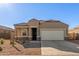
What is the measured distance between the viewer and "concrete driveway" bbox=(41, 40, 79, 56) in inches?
749

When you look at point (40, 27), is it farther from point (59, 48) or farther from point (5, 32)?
point (5, 32)

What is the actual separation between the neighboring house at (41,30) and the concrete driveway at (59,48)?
344 millimetres

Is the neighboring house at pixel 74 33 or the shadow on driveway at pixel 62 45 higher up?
the neighboring house at pixel 74 33

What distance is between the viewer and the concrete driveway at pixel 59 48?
19.0 metres

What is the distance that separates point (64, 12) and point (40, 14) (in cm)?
148

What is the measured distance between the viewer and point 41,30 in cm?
2017

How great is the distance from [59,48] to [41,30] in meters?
1.61

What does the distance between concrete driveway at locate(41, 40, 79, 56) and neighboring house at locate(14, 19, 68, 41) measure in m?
0.34

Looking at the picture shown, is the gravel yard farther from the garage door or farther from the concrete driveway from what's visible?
the garage door

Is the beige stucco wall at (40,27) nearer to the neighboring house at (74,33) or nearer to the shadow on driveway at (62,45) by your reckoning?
the neighboring house at (74,33)

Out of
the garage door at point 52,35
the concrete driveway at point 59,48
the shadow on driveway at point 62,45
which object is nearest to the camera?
the concrete driveway at point 59,48

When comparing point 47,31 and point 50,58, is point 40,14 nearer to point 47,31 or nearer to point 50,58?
point 47,31

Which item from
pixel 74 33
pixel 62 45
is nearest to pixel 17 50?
pixel 62 45

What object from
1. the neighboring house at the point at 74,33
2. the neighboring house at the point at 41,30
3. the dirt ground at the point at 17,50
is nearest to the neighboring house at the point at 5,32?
the dirt ground at the point at 17,50
